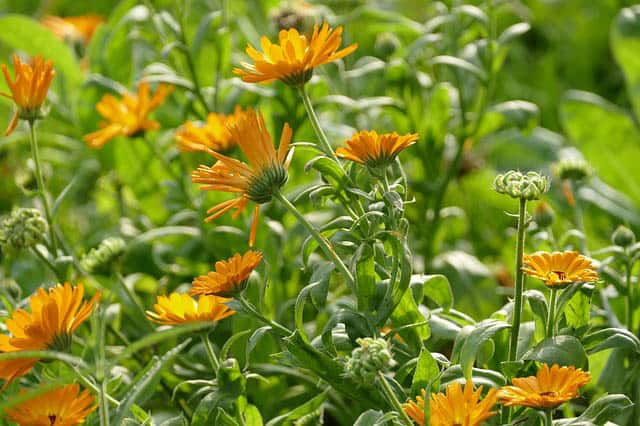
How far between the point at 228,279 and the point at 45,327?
0.20 m

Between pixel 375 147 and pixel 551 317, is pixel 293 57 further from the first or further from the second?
pixel 551 317

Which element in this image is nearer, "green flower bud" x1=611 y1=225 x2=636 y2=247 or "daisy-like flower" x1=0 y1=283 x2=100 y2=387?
"daisy-like flower" x1=0 y1=283 x2=100 y2=387

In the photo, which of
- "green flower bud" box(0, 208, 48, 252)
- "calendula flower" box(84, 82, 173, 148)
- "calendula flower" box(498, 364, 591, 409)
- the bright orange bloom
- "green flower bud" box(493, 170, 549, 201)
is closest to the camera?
"calendula flower" box(498, 364, 591, 409)

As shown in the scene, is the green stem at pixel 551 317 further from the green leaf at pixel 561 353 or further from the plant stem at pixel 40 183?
the plant stem at pixel 40 183

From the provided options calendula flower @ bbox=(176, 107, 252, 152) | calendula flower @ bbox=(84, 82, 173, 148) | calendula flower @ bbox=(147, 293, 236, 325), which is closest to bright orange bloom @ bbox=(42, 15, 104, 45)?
calendula flower @ bbox=(84, 82, 173, 148)

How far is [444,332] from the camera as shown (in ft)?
3.90

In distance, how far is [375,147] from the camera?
1002mm

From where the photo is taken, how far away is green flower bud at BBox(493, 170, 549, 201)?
986 millimetres

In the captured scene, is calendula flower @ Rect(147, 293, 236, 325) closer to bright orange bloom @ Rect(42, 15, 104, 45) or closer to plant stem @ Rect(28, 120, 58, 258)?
plant stem @ Rect(28, 120, 58, 258)

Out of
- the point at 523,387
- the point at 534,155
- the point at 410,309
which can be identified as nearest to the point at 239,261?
the point at 410,309

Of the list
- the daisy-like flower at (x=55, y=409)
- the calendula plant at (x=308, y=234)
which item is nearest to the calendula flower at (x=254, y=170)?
the calendula plant at (x=308, y=234)

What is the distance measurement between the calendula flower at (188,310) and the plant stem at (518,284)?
0.32 metres

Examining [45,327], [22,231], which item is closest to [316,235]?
[45,327]

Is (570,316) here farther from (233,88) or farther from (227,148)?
(233,88)
